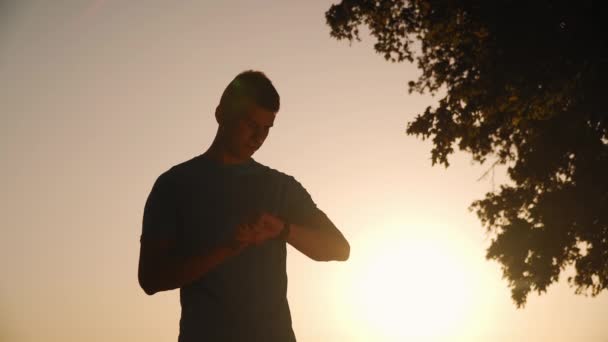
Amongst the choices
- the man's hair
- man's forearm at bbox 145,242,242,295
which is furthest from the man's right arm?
the man's hair

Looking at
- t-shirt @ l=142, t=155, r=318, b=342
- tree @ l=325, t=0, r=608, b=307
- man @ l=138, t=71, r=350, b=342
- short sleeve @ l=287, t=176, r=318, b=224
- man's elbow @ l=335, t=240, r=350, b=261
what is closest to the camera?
man @ l=138, t=71, r=350, b=342

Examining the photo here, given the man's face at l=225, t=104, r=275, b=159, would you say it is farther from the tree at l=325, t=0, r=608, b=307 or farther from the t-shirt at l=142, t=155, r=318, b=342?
the tree at l=325, t=0, r=608, b=307

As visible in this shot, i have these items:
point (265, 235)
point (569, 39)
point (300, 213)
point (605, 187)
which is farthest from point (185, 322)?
point (605, 187)

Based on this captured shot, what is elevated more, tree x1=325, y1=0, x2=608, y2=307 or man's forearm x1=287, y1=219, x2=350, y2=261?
tree x1=325, y1=0, x2=608, y2=307

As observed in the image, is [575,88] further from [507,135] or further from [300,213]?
[300,213]

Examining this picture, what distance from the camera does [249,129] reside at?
2.90m

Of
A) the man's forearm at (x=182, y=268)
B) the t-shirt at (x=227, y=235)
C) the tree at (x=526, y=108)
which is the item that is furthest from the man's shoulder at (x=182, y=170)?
the tree at (x=526, y=108)

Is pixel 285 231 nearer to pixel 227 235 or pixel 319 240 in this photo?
pixel 319 240

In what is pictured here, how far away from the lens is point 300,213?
2896mm

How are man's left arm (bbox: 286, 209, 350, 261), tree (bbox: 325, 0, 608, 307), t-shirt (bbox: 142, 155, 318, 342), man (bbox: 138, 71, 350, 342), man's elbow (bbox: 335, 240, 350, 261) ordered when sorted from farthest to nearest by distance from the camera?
tree (bbox: 325, 0, 608, 307) < man's elbow (bbox: 335, 240, 350, 261) < man's left arm (bbox: 286, 209, 350, 261) < t-shirt (bbox: 142, 155, 318, 342) < man (bbox: 138, 71, 350, 342)

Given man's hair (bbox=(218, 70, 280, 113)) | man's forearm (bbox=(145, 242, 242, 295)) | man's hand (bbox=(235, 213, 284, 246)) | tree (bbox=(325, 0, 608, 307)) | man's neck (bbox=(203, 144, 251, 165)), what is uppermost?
tree (bbox=(325, 0, 608, 307))

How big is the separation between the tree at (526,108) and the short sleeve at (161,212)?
8.82 m

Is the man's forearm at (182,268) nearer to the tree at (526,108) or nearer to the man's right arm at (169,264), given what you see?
the man's right arm at (169,264)

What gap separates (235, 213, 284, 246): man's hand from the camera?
2.26 meters
